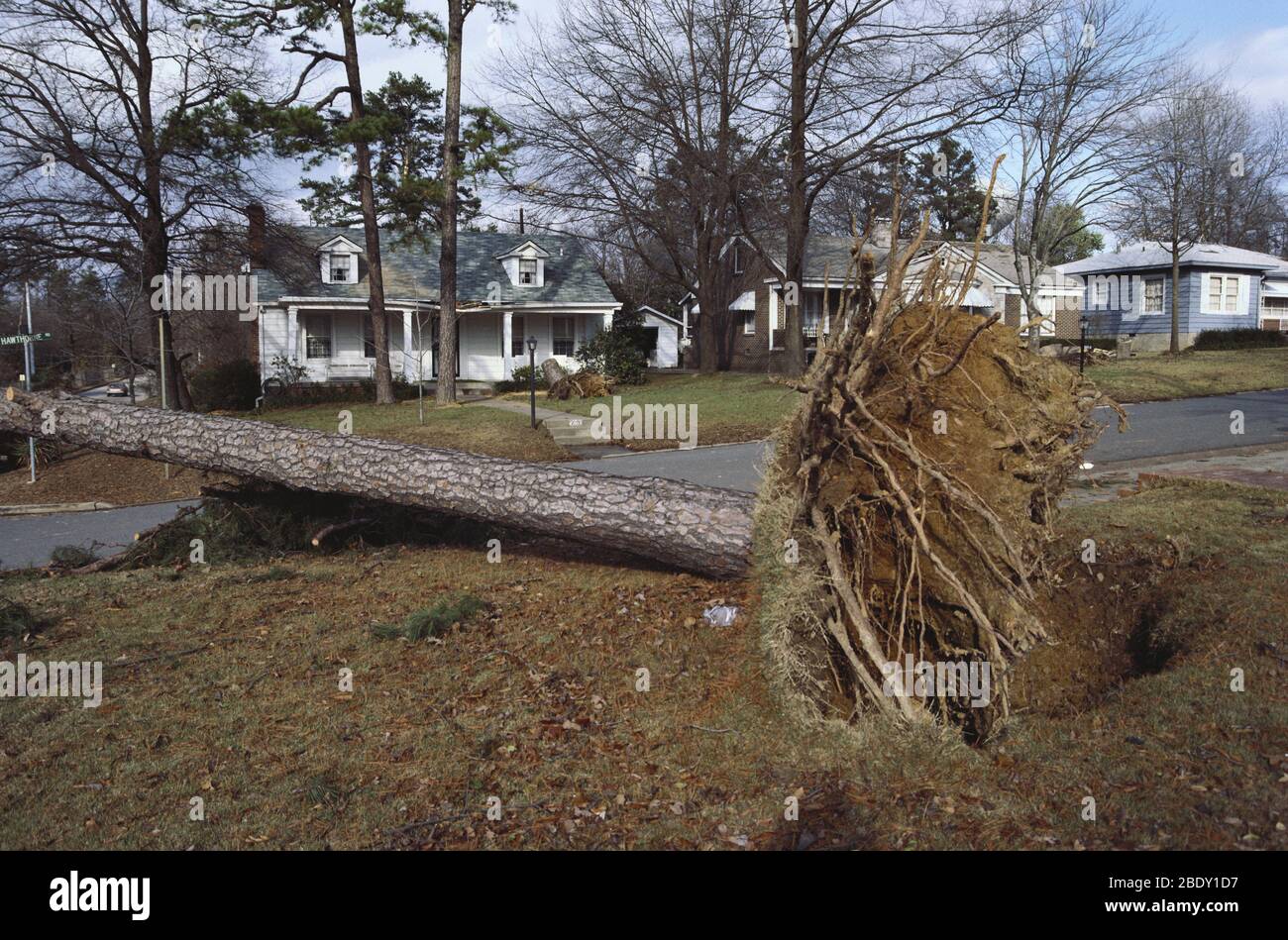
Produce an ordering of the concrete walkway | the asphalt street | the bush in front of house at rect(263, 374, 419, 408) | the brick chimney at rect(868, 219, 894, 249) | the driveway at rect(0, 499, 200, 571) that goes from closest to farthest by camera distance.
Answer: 1. the brick chimney at rect(868, 219, 894, 249)
2. the driveway at rect(0, 499, 200, 571)
3. the asphalt street
4. the concrete walkway
5. the bush in front of house at rect(263, 374, 419, 408)

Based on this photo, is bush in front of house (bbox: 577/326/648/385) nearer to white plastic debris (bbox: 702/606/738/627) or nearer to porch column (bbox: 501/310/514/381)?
porch column (bbox: 501/310/514/381)

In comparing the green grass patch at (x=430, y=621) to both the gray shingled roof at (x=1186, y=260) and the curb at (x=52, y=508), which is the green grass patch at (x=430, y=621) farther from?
the gray shingled roof at (x=1186, y=260)

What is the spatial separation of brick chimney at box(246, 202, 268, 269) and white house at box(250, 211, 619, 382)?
8.74 feet

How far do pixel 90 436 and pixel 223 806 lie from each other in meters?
5.65

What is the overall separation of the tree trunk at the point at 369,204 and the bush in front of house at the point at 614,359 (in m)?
6.23

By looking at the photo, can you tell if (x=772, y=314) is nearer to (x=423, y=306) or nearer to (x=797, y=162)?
(x=797, y=162)

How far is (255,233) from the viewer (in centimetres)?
2412

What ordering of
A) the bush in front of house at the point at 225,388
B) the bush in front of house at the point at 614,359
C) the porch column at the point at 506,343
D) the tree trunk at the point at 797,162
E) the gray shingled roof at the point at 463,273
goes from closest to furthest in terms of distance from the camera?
the tree trunk at the point at 797,162 → the bush in front of house at the point at 225,388 → the bush in front of house at the point at 614,359 → the gray shingled roof at the point at 463,273 → the porch column at the point at 506,343

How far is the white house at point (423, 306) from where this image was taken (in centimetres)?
2994

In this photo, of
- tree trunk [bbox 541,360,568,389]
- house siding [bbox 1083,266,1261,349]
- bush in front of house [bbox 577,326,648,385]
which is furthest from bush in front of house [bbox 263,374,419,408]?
house siding [bbox 1083,266,1261,349]

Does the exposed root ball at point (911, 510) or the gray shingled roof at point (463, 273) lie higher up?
the gray shingled roof at point (463, 273)

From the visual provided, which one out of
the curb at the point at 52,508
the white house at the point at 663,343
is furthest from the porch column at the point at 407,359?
the curb at the point at 52,508

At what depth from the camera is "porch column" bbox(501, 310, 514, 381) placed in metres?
31.0

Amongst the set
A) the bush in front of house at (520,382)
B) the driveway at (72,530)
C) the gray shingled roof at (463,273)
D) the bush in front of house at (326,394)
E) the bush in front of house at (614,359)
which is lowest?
the driveway at (72,530)
